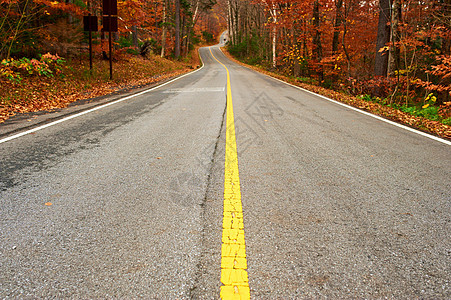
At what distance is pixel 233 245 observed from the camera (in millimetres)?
2076

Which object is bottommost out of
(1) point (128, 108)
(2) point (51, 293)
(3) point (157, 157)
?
(2) point (51, 293)

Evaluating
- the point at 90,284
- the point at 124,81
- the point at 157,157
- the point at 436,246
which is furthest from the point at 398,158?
the point at 124,81

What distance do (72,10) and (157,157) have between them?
12770 millimetres

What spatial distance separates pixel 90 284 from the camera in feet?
5.62

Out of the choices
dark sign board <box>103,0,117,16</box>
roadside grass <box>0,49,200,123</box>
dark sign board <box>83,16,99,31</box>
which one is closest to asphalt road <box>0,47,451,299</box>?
roadside grass <box>0,49,200,123</box>

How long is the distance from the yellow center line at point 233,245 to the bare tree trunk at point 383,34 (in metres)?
10.2

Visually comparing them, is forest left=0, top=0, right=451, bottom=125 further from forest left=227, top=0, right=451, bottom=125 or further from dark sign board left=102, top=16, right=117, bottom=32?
dark sign board left=102, top=16, right=117, bottom=32

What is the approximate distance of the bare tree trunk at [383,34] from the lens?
10773 mm

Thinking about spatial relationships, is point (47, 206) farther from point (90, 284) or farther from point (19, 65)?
point (19, 65)

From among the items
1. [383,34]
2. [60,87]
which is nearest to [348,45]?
[383,34]

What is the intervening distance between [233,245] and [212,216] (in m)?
0.46

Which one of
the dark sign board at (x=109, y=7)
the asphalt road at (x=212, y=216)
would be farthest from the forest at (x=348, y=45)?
the asphalt road at (x=212, y=216)

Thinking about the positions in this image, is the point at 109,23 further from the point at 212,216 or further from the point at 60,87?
the point at 212,216

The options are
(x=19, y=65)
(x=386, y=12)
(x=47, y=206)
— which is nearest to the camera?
(x=47, y=206)
